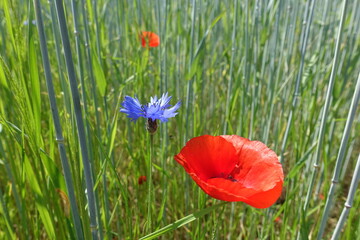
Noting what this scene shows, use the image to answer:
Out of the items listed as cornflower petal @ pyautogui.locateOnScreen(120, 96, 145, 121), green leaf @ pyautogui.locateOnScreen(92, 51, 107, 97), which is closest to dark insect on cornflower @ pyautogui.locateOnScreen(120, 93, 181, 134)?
cornflower petal @ pyautogui.locateOnScreen(120, 96, 145, 121)

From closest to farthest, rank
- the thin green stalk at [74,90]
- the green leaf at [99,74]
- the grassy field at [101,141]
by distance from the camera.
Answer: the thin green stalk at [74,90] < the grassy field at [101,141] < the green leaf at [99,74]

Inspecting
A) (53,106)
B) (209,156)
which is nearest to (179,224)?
(209,156)

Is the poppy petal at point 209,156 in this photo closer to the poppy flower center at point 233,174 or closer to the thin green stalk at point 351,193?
the poppy flower center at point 233,174

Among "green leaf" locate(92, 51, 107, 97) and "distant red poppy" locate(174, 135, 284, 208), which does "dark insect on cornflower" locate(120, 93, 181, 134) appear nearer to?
"distant red poppy" locate(174, 135, 284, 208)

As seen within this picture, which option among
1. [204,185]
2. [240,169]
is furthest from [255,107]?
[204,185]

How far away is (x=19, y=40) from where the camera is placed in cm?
49

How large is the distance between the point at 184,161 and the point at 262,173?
121 millimetres

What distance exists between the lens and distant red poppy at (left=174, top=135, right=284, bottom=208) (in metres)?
0.46

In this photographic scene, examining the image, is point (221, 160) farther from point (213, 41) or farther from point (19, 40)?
point (213, 41)

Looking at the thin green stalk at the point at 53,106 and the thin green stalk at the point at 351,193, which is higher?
the thin green stalk at the point at 53,106

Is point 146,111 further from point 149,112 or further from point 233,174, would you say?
point 233,174

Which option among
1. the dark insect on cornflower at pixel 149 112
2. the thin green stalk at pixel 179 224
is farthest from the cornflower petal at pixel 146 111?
the thin green stalk at pixel 179 224

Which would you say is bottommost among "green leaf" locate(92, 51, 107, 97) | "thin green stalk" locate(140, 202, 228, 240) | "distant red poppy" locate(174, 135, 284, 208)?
"thin green stalk" locate(140, 202, 228, 240)

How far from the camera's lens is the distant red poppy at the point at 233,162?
1.52 ft
